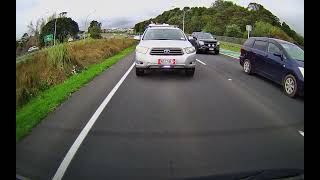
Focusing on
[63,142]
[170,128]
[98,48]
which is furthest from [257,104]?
[98,48]

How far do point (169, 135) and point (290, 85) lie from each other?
513 centimetres

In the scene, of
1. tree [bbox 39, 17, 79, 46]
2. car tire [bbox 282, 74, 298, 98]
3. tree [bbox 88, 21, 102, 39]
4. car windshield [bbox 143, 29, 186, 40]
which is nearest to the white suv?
car windshield [bbox 143, 29, 186, 40]

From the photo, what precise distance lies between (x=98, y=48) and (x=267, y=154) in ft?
69.4

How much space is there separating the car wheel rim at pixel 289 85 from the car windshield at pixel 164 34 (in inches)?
178

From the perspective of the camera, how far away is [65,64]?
50.4ft

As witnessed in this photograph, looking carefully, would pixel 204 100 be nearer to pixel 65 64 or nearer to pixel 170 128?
pixel 170 128

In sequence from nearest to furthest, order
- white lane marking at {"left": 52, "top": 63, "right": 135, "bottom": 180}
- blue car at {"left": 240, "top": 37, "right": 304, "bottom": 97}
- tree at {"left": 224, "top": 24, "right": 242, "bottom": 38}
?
1. white lane marking at {"left": 52, "top": 63, "right": 135, "bottom": 180}
2. blue car at {"left": 240, "top": 37, "right": 304, "bottom": 97}
3. tree at {"left": 224, "top": 24, "right": 242, "bottom": 38}

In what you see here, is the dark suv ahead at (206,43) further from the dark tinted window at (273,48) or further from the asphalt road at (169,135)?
the asphalt road at (169,135)

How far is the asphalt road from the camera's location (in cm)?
501

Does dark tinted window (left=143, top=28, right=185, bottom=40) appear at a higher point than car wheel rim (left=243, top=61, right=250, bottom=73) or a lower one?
higher

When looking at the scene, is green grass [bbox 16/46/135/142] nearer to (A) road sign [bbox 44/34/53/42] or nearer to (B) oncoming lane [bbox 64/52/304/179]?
(B) oncoming lane [bbox 64/52/304/179]

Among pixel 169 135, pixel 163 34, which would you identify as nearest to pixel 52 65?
pixel 163 34
